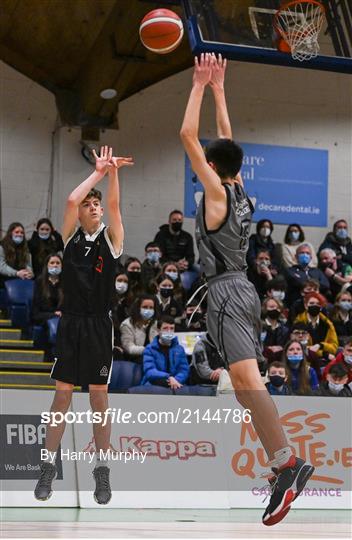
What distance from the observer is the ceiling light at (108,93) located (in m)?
16.0

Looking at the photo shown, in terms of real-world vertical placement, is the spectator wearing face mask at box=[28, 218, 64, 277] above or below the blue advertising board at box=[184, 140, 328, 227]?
below

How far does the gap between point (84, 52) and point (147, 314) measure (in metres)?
5.53

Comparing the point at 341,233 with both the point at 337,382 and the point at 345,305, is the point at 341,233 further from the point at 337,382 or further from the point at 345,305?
the point at 337,382

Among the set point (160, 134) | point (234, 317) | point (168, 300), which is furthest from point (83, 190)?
point (160, 134)

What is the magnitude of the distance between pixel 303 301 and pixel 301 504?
423 cm

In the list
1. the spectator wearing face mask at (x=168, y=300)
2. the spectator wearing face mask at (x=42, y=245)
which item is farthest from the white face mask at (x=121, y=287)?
the spectator wearing face mask at (x=42, y=245)

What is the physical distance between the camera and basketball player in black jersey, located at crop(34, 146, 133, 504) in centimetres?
748

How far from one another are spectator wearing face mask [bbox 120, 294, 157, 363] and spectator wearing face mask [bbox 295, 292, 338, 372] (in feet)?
7.37

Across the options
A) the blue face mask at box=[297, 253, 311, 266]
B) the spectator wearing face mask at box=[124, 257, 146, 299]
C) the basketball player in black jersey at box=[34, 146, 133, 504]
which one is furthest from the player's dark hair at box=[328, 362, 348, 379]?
the basketball player in black jersey at box=[34, 146, 133, 504]

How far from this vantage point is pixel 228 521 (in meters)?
8.99

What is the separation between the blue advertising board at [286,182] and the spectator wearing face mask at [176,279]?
12.6 ft

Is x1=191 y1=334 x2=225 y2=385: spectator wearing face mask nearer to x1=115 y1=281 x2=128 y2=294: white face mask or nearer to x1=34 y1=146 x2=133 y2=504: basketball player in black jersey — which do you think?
x1=115 y1=281 x2=128 y2=294: white face mask

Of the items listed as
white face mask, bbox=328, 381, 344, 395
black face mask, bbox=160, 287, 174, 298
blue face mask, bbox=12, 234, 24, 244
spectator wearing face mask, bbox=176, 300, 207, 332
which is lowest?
white face mask, bbox=328, 381, 344, 395

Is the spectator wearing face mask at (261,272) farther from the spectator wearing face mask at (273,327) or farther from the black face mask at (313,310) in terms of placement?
the spectator wearing face mask at (273,327)
